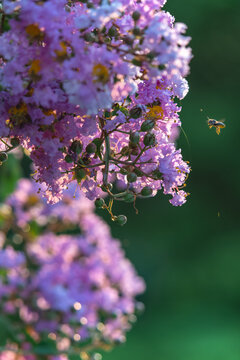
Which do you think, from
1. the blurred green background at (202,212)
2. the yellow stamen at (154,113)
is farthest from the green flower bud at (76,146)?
the blurred green background at (202,212)

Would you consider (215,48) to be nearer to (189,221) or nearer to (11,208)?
(189,221)

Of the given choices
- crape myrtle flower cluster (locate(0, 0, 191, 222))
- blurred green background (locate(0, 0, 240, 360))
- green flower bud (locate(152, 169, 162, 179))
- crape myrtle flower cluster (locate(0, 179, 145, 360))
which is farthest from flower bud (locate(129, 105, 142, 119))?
blurred green background (locate(0, 0, 240, 360))

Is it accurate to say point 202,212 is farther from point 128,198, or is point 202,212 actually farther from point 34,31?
point 34,31

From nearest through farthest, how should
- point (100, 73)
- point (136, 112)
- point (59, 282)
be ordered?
point (100, 73)
point (136, 112)
point (59, 282)

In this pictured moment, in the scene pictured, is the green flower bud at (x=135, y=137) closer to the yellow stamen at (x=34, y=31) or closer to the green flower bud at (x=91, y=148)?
the green flower bud at (x=91, y=148)

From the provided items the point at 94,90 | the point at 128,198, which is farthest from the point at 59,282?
the point at 94,90

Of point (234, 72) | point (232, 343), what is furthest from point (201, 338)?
point (234, 72)
